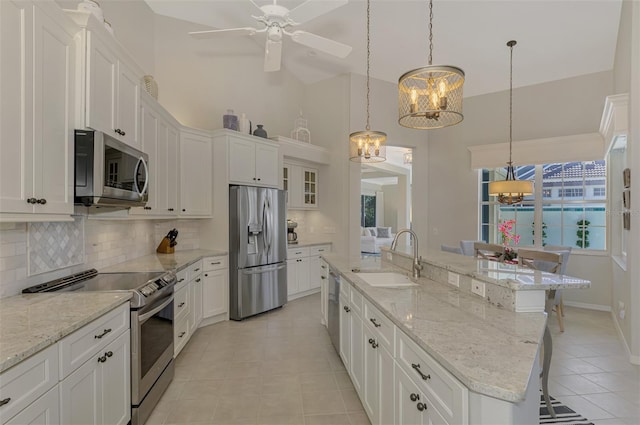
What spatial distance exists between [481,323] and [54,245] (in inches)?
105

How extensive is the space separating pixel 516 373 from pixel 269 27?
296cm

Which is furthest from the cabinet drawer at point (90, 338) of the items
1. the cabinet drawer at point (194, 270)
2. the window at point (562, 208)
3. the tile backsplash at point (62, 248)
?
the window at point (562, 208)

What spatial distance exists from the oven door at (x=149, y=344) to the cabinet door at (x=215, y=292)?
1234mm

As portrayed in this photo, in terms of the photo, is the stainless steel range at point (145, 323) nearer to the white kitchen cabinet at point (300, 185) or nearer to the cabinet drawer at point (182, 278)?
the cabinet drawer at point (182, 278)

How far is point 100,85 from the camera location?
81.2 inches

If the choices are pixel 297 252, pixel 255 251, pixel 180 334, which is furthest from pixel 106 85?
pixel 297 252

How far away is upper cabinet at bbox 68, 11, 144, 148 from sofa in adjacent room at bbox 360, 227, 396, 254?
8570mm

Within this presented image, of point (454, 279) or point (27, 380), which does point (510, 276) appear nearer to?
point (454, 279)

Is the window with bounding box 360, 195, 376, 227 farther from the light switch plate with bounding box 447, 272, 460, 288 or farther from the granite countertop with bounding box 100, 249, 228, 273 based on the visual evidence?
the light switch plate with bounding box 447, 272, 460, 288

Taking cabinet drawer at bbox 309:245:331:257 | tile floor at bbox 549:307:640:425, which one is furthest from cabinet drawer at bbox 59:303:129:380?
cabinet drawer at bbox 309:245:331:257

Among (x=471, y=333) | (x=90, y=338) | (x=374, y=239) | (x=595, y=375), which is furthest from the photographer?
(x=374, y=239)

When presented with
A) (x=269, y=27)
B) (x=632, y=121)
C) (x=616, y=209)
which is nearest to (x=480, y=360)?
(x=269, y=27)

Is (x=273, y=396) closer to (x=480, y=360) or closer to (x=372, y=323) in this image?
(x=372, y=323)

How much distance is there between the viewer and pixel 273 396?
97.2 inches
